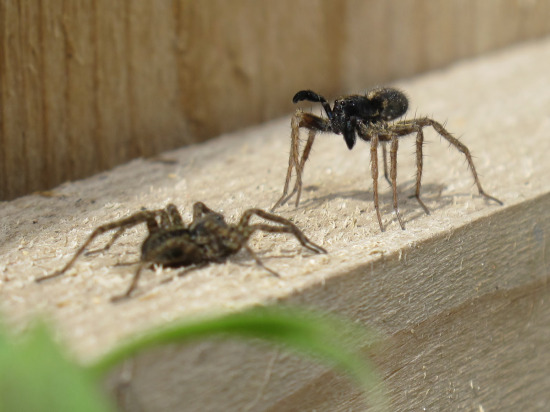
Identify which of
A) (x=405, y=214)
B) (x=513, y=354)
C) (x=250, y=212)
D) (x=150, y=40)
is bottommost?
(x=513, y=354)

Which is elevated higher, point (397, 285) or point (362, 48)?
point (362, 48)

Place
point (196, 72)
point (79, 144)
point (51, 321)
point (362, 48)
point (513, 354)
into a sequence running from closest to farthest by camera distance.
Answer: point (51, 321) → point (513, 354) → point (79, 144) → point (196, 72) → point (362, 48)

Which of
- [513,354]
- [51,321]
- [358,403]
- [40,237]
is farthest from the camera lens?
[513,354]

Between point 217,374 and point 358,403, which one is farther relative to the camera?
point 358,403

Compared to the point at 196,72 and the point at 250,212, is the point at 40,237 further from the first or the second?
the point at 196,72

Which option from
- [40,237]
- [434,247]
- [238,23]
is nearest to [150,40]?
[238,23]

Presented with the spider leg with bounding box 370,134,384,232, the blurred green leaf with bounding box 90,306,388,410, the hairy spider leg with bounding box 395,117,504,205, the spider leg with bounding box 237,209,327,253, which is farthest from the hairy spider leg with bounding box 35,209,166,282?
the hairy spider leg with bounding box 395,117,504,205

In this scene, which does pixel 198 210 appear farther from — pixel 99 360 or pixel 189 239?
pixel 99 360
